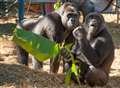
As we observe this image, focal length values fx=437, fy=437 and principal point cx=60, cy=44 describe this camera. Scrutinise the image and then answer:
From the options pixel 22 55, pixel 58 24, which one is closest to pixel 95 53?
pixel 58 24

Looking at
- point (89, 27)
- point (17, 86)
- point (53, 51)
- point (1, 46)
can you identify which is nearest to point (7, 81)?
point (17, 86)

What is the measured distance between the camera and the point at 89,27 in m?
5.73

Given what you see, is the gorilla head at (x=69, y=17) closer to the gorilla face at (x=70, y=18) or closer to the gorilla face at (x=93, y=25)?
the gorilla face at (x=70, y=18)

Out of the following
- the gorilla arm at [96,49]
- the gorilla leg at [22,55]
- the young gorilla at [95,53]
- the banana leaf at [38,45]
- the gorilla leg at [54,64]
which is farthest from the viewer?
the gorilla leg at [22,55]

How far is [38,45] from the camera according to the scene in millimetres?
5336

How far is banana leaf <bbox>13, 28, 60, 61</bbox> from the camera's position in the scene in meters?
5.29

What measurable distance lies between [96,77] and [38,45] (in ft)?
3.02

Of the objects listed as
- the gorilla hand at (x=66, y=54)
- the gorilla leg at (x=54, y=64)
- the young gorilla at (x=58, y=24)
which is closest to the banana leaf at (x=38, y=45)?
the gorilla hand at (x=66, y=54)

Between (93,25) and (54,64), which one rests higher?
(93,25)

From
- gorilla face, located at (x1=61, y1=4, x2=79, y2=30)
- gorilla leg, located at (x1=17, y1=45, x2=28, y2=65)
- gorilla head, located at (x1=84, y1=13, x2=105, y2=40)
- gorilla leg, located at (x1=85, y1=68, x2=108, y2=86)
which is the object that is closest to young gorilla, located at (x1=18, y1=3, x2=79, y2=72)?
gorilla face, located at (x1=61, y1=4, x2=79, y2=30)

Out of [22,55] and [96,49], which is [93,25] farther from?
[22,55]

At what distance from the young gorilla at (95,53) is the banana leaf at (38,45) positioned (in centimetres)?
29

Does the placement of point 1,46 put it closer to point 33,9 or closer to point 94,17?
point 94,17

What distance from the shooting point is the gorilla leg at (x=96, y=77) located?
Result: 5.66 metres
